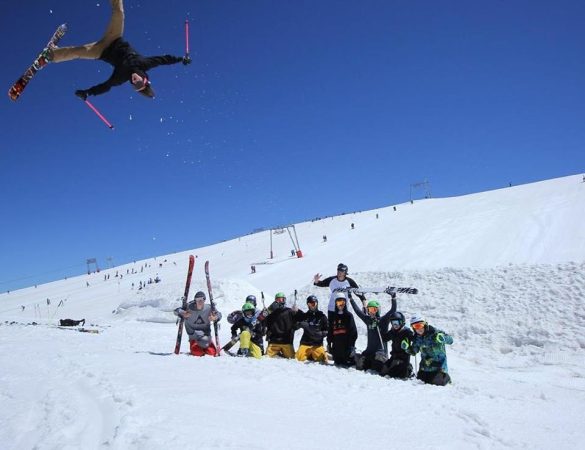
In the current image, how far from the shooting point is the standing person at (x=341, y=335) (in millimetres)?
8922

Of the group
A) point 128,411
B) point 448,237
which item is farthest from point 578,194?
point 128,411

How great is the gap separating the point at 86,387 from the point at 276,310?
5.08 metres

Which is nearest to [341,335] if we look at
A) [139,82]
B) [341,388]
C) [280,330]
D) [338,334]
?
[338,334]

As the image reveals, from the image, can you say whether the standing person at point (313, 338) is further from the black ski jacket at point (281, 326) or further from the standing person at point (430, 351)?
the standing person at point (430, 351)

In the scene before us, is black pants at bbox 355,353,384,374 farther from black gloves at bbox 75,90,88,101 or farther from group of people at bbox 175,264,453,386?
black gloves at bbox 75,90,88,101

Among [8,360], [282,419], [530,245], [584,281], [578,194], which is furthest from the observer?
[578,194]

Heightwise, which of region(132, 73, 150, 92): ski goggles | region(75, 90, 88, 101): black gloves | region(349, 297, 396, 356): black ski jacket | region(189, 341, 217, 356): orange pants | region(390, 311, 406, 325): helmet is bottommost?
region(189, 341, 217, 356): orange pants

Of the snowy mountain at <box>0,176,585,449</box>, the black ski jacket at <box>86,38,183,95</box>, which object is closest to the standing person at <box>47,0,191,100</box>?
the black ski jacket at <box>86,38,183,95</box>

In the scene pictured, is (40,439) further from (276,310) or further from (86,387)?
(276,310)

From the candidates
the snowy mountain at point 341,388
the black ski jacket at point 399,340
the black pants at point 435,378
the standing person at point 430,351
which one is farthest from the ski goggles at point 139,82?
the black pants at point 435,378

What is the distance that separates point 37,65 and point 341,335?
705 cm

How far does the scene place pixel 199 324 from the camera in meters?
9.59

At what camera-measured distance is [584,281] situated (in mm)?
12602

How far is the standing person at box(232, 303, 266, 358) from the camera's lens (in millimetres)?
9227
